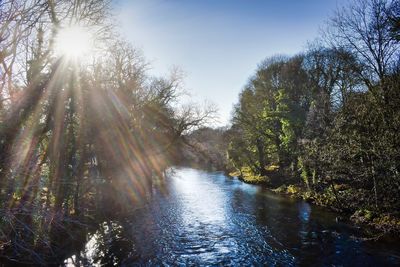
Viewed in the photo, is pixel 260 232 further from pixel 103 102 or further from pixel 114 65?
pixel 114 65

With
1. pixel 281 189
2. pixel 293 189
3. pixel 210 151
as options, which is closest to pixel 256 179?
pixel 281 189

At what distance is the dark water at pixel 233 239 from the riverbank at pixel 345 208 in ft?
2.56

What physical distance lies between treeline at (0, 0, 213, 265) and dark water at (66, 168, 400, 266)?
1987 millimetres

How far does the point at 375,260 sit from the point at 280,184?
62.8 ft

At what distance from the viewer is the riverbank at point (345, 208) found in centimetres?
1435

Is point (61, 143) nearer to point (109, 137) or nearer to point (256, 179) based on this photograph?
point (109, 137)

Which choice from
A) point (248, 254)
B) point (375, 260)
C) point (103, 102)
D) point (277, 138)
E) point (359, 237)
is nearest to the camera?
point (375, 260)

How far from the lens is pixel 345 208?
60.7ft

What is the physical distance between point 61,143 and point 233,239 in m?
9.97

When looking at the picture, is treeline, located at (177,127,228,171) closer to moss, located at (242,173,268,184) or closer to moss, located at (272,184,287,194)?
moss, located at (242,173,268,184)

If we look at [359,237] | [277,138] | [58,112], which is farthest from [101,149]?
[277,138]

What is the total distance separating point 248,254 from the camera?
12.7 meters

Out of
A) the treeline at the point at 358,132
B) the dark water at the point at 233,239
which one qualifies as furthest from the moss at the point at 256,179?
the dark water at the point at 233,239

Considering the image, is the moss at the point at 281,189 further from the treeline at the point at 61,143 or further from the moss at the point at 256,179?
the treeline at the point at 61,143
